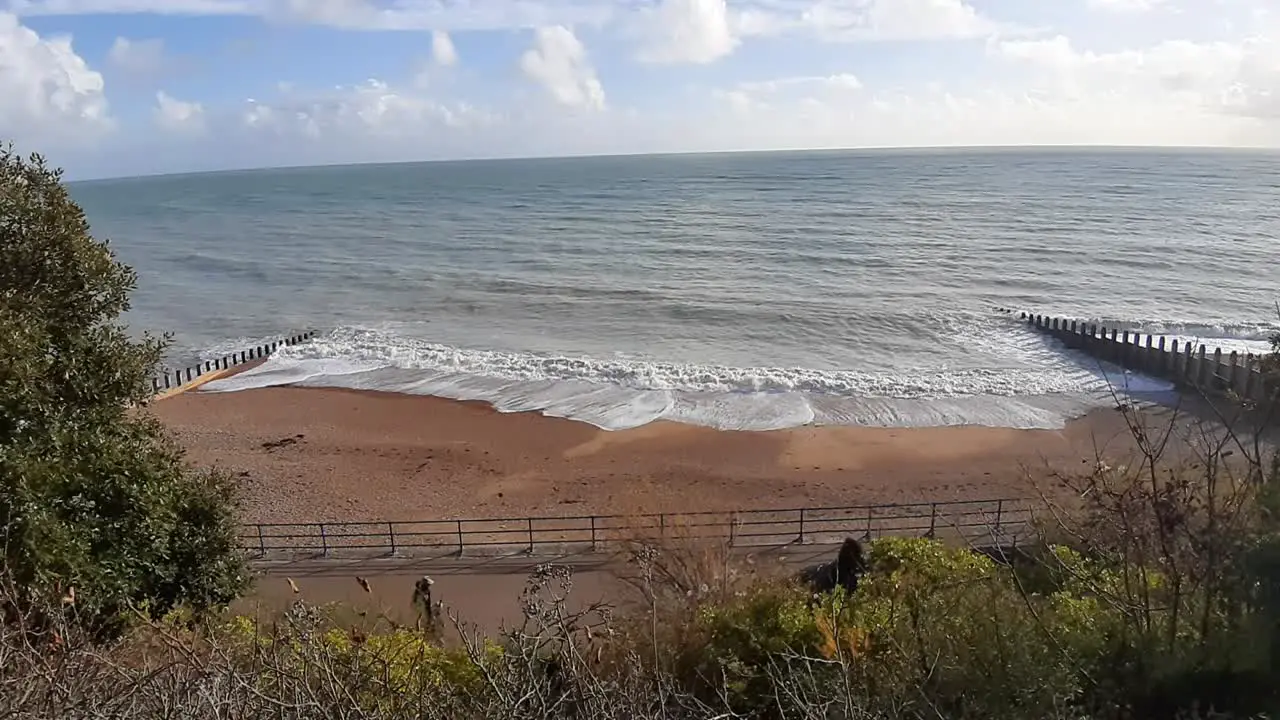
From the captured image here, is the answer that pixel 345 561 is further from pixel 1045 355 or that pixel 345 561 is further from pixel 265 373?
pixel 1045 355

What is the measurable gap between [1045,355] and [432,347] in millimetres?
27511

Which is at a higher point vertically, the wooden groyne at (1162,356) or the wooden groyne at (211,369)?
the wooden groyne at (1162,356)

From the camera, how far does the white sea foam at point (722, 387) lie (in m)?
29.9

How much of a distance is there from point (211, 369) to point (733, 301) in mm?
26517

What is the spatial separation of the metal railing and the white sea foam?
8.29 metres

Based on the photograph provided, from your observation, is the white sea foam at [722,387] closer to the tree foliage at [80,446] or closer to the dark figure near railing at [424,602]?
the dark figure near railing at [424,602]

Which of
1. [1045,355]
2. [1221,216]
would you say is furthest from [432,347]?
[1221,216]

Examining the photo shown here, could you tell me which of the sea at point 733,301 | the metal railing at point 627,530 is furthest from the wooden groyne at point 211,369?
the metal railing at point 627,530

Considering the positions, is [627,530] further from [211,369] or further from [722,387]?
[211,369]

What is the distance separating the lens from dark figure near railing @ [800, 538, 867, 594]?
14234 mm

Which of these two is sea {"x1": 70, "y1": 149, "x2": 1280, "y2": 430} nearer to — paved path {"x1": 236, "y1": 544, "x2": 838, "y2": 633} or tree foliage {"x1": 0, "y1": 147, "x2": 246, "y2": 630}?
paved path {"x1": 236, "y1": 544, "x2": 838, "y2": 633}

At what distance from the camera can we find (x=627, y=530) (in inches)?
718

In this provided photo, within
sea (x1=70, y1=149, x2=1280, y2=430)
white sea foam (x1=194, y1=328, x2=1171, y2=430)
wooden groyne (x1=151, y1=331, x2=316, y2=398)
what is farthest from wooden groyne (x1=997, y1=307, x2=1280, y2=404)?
wooden groyne (x1=151, y1=331, x2=316, y2=398)

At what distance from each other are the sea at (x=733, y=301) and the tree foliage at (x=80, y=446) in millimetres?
18531
